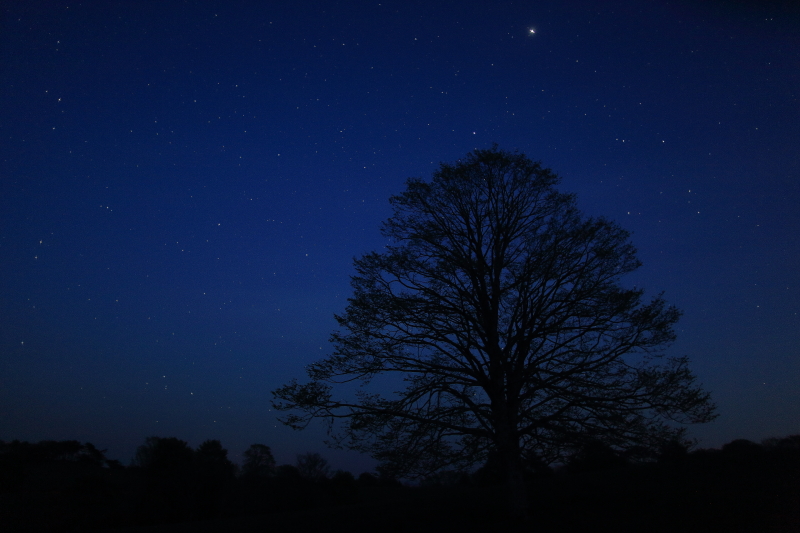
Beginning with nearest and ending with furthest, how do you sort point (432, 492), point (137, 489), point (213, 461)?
point (432, 492), point (137, 489), point (213, 461)

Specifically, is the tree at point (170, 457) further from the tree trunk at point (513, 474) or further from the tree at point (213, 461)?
the tree trunk at point (513, 474)

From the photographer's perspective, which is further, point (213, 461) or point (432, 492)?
point (213, 461)

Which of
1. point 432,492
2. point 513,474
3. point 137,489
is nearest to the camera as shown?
point 513,474

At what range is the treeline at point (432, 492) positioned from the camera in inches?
394

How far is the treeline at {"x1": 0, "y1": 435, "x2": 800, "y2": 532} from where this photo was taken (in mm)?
10016

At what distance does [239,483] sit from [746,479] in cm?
2295

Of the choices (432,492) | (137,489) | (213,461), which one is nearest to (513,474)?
(432,492)

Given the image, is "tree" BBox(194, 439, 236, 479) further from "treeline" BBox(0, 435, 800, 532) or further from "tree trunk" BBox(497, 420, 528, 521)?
"tree trunk" BBox(497, 420, 528, 521)

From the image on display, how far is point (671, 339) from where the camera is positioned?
9539mm

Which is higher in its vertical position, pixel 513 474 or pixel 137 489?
pixel 513 474

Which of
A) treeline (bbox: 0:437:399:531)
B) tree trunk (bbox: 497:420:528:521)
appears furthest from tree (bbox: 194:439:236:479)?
tree trunk (bbox: 497:420:528:521)

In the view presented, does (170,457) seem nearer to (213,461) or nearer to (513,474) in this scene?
(213,461)

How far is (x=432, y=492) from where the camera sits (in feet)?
61.1

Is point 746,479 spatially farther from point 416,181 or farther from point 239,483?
point 239,483
